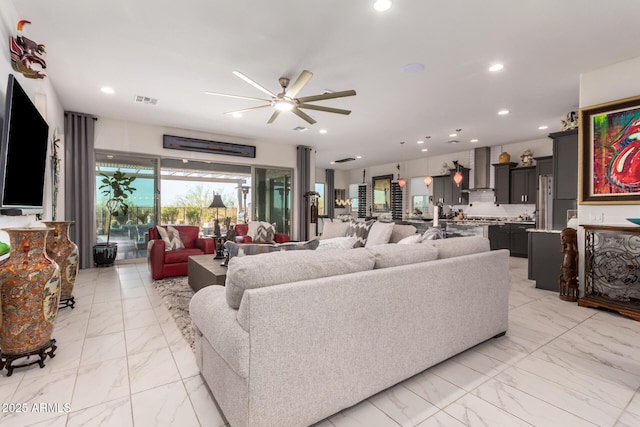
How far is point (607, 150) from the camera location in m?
3.50

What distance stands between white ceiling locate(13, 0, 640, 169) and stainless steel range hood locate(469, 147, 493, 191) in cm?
259

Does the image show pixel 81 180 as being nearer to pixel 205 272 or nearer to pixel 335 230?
pixel 205 272

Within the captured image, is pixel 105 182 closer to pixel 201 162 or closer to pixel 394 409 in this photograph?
pixel 201 162

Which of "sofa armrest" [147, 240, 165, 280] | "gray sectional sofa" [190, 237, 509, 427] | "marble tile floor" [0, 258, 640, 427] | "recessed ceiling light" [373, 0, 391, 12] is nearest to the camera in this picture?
"gray sectional sofa" [190, 237, 509, 427]

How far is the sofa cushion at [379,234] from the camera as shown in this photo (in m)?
4.11

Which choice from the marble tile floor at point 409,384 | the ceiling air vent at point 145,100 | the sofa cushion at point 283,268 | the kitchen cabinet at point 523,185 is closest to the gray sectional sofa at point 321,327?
the sofa cushion at point 283,268

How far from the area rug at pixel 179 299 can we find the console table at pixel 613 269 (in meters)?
4.25

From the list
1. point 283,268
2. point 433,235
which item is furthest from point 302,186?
point 283,268

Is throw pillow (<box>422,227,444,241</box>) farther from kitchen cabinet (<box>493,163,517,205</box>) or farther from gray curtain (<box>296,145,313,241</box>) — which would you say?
kitchen cabinet (<box>493,163,517,205</box>)

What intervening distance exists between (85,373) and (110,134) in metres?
5.10

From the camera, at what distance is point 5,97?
82.0 inches

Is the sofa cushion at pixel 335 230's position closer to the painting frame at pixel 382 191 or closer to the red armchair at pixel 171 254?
the red armchair at pixel 171 254

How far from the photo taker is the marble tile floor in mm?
1604

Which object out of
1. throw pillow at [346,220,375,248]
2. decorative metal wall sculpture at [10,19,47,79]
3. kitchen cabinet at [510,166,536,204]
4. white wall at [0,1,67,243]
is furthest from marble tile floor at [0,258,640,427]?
kitchen cabinet at [510,166,536,204]
